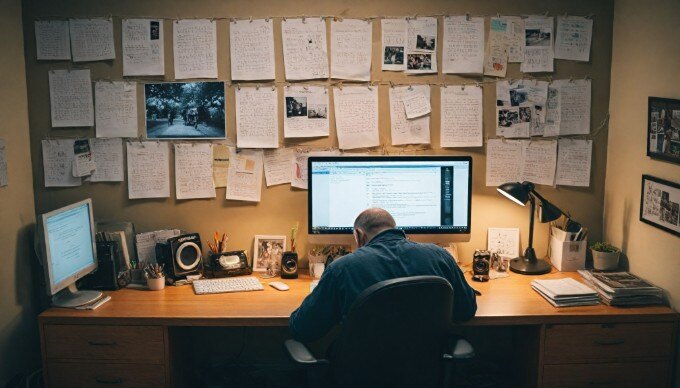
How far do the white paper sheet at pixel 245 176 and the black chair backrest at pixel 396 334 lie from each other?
1242 millimetres

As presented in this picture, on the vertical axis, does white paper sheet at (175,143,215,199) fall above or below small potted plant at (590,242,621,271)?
above

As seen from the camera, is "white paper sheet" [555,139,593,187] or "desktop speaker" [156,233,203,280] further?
"white paper sheet" [555,139,593,187]

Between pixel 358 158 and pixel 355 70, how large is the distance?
0.46m

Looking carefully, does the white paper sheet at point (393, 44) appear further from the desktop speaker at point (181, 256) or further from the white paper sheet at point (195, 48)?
the desktop speaker at point (181, 256)

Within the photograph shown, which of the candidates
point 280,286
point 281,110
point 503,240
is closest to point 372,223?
point 280,286

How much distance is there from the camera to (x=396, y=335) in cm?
217

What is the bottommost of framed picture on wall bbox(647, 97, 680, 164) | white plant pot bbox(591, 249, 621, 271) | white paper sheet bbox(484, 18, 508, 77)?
white plant pot bbox(591, 249, 621, 271)

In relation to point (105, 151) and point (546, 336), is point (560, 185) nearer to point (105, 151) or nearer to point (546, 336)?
point (546, 336)

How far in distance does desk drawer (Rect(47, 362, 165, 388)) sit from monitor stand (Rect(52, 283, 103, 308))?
25 cm

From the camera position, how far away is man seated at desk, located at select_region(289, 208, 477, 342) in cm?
239

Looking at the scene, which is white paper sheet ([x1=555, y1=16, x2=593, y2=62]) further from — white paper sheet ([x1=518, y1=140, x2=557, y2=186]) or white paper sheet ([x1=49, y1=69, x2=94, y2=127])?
white paper sheet ([x1=49, y1=69, x2=94, y2=127])

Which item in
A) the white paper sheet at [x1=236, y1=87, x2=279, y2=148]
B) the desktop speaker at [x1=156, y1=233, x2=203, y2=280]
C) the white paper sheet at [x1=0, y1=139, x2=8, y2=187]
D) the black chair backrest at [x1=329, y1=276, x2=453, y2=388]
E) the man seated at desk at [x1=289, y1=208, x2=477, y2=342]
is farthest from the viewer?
the white paper sheet at [x1=236, y1=87, x2=279, y2=148]

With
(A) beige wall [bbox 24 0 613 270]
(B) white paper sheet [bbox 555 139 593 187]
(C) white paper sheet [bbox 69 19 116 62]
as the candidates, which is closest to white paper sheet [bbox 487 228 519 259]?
(A) beige wall [bbox 24 0 613 270]

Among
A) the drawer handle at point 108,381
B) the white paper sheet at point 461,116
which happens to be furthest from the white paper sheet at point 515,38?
the drawer handle at point 108,381
